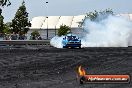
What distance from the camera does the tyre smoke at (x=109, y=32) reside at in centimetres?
5144

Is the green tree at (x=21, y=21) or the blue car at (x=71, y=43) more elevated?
the green tree at (x=21, y=21)

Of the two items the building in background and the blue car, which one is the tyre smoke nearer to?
the blue car

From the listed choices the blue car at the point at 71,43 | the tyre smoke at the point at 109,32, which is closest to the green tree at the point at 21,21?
the tyre smoke at the point at 109,32

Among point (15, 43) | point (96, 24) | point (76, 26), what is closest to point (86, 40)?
point (96, 24)

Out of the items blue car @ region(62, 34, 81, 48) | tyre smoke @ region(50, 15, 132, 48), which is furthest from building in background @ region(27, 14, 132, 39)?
blue car @ region(62, 34, 81, 48)

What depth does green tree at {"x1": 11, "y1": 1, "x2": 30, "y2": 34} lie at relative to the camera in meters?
89.3

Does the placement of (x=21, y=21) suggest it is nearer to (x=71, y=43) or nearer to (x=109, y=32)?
(x=109, y=32)

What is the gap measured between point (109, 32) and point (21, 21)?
40665mm

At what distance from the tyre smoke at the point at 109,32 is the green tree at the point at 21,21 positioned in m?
38.9

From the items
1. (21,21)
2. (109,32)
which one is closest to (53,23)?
(21,21)

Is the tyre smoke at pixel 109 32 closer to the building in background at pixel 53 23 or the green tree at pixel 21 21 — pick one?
the green tree at pixel 21 21

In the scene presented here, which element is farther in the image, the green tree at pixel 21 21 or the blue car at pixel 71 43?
the green tree at pixel 21 21

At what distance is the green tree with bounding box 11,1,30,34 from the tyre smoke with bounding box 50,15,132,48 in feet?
128

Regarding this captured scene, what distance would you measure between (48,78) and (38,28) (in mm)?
131530
